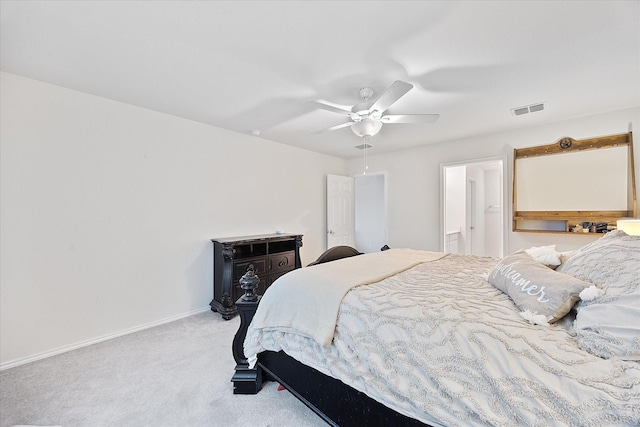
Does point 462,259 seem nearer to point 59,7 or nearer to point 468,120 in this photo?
point 468,120

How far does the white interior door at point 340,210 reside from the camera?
5.27 metres

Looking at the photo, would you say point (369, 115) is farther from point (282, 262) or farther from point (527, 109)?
point (282, 262)

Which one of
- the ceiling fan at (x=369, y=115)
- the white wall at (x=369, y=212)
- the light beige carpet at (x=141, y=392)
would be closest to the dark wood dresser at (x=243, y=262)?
the light beige carpet at (x=141, y=392)

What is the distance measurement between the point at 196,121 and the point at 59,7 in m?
1.90

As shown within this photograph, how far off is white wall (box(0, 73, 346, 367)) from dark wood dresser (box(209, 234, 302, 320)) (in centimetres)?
23

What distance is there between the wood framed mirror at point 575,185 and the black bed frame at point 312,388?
11.6 feet

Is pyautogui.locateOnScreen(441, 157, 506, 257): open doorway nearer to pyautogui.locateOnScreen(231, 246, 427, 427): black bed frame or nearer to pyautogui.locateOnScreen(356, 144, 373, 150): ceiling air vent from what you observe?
pyautogui.locateOnScreen(356, 144, 373, 150): ceiling air vent

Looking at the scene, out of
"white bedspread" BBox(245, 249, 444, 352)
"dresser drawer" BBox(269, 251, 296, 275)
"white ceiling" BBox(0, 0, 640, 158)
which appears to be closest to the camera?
"white bedspread" BBox(245, 249, 444, 352)

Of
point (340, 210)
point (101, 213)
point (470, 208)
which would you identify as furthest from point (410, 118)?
point (470, 208)

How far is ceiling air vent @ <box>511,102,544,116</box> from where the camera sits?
9.50 ft

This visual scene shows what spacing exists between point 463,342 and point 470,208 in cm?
543

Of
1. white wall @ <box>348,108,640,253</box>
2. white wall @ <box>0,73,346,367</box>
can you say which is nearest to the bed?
white wall @ <box>0,73,346,367</box>

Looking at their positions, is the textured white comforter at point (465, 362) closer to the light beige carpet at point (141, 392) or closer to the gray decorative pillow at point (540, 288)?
the gray decorative pillow at point (540, 288)

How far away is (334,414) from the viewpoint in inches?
57.4
